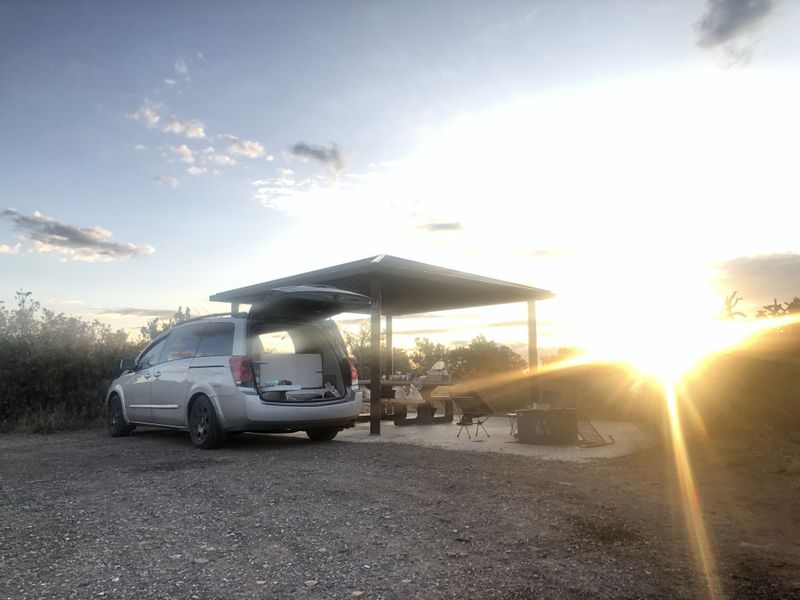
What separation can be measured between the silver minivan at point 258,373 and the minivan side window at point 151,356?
22 millimetres

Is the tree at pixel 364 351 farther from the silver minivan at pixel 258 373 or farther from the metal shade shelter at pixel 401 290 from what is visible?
the silver minivan at pixel 258 373

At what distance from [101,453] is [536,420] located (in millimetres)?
6020

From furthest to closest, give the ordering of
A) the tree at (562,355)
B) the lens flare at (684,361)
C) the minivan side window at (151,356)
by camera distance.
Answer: the tree at (562,355) → the minivan side window at (151,356) → the lens flare at (684,361)

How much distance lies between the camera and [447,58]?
9.72 m

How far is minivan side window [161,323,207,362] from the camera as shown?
881cm

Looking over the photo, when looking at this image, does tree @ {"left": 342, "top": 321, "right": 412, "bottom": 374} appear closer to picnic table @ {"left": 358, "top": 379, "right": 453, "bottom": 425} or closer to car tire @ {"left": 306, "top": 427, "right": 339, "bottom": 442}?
picnic table @ {"left": 358, "top": 379, "right": 453, "bottom": 425}

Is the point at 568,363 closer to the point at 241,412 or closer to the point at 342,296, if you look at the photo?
the point at 342,296

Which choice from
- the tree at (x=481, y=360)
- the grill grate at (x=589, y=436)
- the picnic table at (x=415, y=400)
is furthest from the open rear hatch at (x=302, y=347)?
the tree at (x=481, y=360)

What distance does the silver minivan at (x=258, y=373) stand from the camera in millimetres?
8000

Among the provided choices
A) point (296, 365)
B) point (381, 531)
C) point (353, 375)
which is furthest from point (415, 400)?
point (381, 531)

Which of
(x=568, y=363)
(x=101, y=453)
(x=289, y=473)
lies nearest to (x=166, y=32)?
(x=101, y=453)

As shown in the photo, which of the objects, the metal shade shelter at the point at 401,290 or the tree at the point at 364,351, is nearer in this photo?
the metal shade shelter at the point at 401,290

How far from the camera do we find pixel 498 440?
977 cm

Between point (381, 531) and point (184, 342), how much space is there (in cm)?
586
